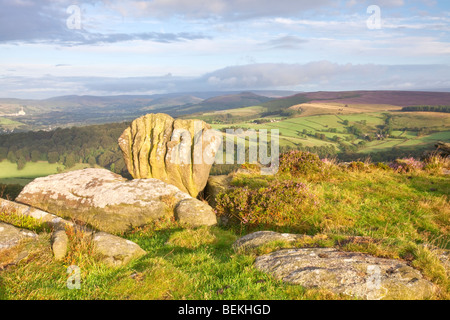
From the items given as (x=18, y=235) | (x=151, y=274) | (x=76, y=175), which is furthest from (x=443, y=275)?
(x=76, y=175)

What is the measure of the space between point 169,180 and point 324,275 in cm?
1208

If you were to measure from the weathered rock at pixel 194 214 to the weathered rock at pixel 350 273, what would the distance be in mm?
4534

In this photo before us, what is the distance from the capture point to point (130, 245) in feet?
24.9

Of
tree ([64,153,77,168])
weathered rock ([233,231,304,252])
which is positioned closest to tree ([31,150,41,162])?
tree ([64,153,77,168])

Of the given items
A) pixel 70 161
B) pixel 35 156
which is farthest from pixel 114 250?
pixel 35 156

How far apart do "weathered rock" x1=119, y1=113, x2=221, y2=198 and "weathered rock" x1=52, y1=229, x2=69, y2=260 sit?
9.13m

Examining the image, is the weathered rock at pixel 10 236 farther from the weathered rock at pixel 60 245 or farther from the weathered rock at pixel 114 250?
the weathered rock at pixel 114 250

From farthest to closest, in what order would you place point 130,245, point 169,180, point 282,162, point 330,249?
1. point 282,162
2. point 169,180
3. point 130,245
4. point 330,249

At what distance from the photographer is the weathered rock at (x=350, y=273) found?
16.9 ft

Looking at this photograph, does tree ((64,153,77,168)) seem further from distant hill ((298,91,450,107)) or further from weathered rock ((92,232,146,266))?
distant hill ((298,91,450,107))

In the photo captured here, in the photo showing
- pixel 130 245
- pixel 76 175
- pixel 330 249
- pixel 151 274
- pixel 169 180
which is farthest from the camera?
pixel 169 180

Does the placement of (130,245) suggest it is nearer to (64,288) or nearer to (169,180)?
(64,288)

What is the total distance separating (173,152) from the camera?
16.1 metres

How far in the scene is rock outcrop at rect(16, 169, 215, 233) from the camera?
11.5 metres
